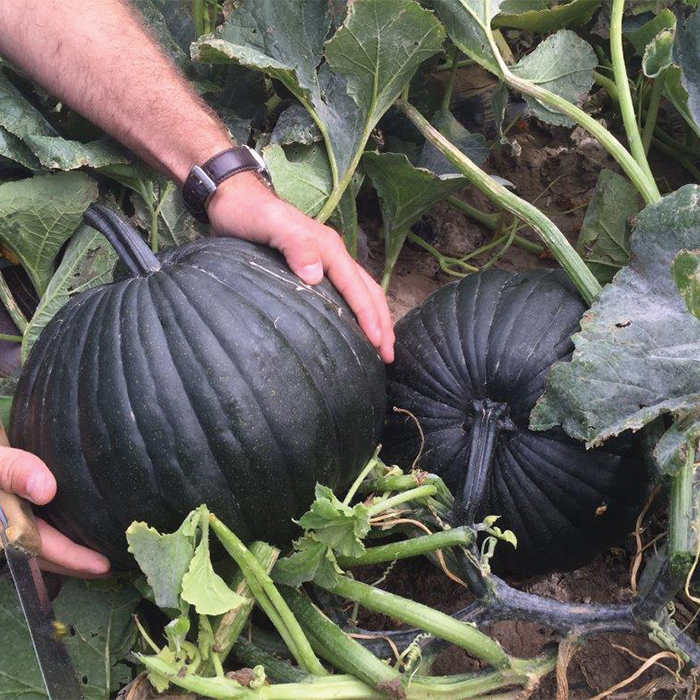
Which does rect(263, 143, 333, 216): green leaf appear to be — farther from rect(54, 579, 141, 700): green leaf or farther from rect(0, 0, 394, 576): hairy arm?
rect(54, 579, 141, 700): green leaf

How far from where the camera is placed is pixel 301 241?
4.75ft

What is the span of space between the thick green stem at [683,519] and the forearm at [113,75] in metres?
1.08

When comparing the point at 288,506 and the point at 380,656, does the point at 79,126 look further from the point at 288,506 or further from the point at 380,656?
the point at 380,656

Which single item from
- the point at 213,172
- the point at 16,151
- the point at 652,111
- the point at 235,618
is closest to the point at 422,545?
the point at 235,618

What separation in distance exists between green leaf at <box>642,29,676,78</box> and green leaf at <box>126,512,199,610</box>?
1.23 metres

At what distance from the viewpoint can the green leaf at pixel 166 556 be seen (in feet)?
3.74

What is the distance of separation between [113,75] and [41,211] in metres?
0.33

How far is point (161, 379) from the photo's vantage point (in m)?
1.27

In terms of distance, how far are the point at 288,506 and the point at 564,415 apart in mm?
482

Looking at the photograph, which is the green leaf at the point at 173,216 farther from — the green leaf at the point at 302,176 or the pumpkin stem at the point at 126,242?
the pumpkin stem at the point at 126,242

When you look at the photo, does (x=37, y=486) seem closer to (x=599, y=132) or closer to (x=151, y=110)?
(x=151, y=110)

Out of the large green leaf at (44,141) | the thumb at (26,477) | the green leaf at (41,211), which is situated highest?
the large green leaf at (44,141)

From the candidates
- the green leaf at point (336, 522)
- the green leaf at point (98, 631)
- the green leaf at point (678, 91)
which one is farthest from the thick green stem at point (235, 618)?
the green leaf at point (678, 91)

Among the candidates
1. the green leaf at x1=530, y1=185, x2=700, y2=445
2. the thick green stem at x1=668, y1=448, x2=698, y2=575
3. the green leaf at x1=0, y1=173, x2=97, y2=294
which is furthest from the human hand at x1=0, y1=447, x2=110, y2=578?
the thick green stem at x1=668, y1=448, x2=698, y2=575
